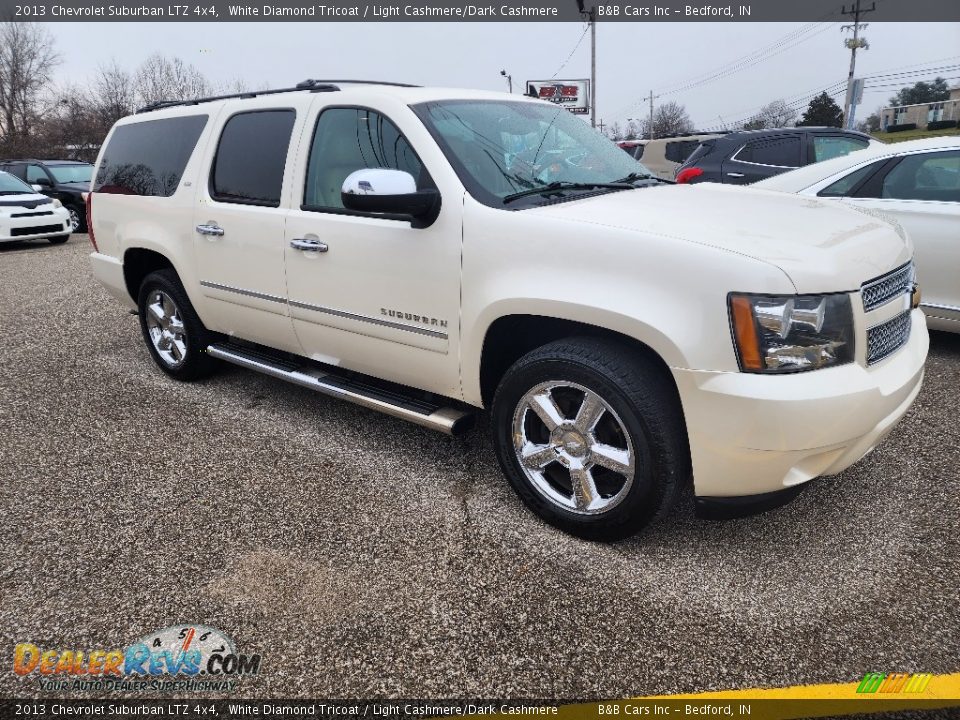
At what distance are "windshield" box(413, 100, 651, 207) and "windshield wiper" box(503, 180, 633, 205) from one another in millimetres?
15

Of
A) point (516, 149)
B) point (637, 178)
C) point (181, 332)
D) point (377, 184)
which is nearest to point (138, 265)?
point (181, 332)

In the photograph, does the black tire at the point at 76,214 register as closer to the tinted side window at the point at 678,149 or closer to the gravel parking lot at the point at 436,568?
the tinted side window at the point at 678,149

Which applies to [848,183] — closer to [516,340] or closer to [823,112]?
[516,340]

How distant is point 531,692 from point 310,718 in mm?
674

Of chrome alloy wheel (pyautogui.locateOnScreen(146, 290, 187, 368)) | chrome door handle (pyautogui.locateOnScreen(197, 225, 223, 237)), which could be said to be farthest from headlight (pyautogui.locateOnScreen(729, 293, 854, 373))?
chrome alloy wheel (pyautogui.locateOnScreen(146, 290, 187, 368))

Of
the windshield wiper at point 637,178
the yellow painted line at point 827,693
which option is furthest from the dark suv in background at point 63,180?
the yellow painted line at point 827,693

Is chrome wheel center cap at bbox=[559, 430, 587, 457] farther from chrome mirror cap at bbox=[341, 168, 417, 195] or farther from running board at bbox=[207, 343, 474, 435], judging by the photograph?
chrome mirror cap at bbox=[341, 168, 417, 195]

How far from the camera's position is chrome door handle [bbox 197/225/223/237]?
403 cm

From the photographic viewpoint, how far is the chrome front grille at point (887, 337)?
98.7 inches

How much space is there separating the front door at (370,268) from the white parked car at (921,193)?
3.19 metres

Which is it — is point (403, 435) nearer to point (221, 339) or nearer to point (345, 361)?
point (345, 361)

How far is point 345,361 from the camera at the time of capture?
3670 millimetres

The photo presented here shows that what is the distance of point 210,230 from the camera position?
4098mm

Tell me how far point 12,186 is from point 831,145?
14.0 metres
